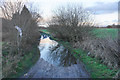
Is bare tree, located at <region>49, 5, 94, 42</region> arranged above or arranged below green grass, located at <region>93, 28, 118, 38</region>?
above

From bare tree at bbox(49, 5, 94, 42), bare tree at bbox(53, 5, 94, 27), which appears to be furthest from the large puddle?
bare tree at bbox(53, 5, 94, 27)

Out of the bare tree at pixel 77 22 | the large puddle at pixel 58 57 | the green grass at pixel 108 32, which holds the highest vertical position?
the bare tree at pixel 77 22

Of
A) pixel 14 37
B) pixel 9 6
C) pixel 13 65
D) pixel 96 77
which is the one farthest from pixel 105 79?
pixel 9 6

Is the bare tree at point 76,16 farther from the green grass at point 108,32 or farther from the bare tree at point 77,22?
the green grass at point 108,32

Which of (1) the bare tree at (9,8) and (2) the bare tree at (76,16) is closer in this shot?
(1) the bare tree at (9,8)

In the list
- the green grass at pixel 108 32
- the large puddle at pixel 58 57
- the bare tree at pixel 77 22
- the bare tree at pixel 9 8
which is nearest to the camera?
the green grass at pixel 108 32

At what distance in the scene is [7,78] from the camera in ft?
19.3

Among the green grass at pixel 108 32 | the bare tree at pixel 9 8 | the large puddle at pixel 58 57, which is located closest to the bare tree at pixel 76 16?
the green grass at pixel 108 32

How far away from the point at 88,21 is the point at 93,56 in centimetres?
749

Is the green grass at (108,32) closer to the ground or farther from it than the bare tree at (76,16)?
closer to the ground

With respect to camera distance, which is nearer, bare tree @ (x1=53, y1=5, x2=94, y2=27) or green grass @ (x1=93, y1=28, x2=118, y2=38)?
green grass @ (x1=93, y1=28, x2=118, y2=38)

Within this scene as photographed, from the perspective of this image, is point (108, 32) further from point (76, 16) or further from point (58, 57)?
point (76, 16)

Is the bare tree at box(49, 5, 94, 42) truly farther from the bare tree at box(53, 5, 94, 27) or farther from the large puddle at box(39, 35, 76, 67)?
the large puddle at box(39, 35, 76, 67)

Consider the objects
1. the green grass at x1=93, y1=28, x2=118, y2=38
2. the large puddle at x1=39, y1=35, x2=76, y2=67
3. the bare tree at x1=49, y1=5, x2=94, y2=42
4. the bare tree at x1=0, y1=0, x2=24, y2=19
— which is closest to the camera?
the green grass at x1=93, y1=28, x2=118, y2=38
